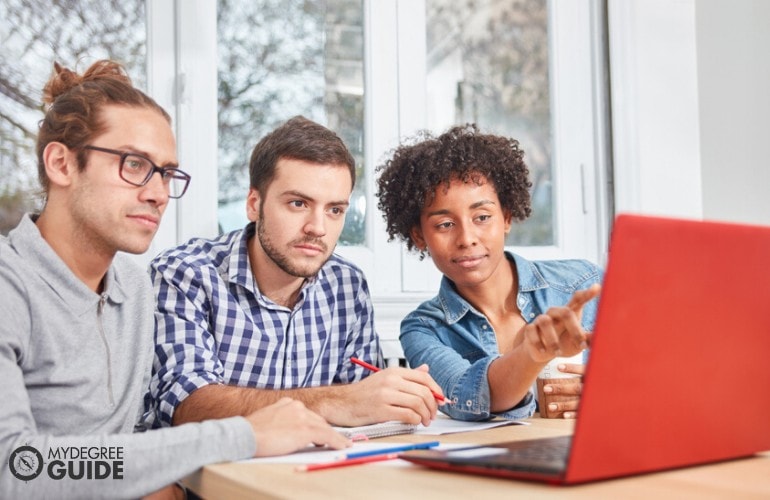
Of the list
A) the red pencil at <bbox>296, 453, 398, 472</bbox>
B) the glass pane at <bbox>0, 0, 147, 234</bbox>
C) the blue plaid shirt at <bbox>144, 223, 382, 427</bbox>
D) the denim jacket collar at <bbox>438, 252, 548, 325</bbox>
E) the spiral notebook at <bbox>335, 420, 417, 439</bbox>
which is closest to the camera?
the red pencil at <bbox>296, 453, 398, 472</bbox>

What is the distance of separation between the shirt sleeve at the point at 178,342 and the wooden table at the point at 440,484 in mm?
479

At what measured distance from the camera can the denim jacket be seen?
166cm

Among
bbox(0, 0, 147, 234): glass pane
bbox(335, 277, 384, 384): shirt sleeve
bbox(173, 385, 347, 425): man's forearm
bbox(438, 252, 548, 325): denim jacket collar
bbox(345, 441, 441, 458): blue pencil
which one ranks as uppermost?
bbox(0, 0, 147, 234): glass pane

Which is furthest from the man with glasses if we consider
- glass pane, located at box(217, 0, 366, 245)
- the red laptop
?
glass pane, located at box(217, 0, 366, 245)

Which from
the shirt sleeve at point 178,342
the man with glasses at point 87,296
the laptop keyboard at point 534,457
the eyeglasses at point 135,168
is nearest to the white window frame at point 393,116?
the shirt sleeve at point 178,342

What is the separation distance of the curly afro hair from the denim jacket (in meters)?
0.17

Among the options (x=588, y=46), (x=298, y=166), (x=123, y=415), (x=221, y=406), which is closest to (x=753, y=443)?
(x=221, y=406)

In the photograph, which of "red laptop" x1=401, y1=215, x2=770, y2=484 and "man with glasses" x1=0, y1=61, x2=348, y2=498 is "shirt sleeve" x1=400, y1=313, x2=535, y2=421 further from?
"red laptop" x1=401, y1=215, x2=770, y2=484

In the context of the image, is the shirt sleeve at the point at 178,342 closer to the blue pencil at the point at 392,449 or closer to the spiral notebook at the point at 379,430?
the spiral notebook at the point at 379,430

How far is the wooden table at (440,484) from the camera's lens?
0.76m

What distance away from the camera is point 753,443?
0.94 meters

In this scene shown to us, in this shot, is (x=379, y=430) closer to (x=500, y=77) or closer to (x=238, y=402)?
(x=238, y=402)

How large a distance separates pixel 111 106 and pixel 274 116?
914 mm

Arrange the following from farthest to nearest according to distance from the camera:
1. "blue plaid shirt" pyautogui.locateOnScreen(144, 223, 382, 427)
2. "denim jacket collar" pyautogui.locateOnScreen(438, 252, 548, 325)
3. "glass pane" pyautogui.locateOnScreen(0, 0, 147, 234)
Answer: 1. "glass pane" pyautogui.locateOnScreen(0, 0, 147, 234)
2. "denim jacket collar" pyautogui.locateOnScreen(438, 252, 548, 325)
3. "blue plaid shirt" pyautogui.locateOnScreen(144, 223, 382, 427)
